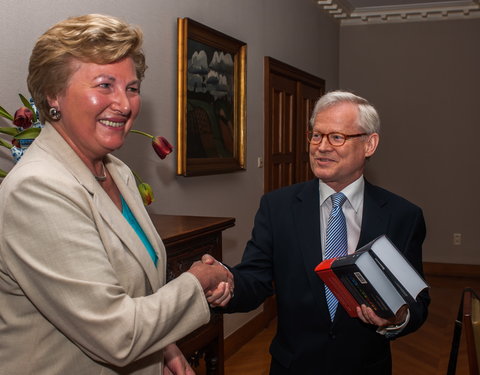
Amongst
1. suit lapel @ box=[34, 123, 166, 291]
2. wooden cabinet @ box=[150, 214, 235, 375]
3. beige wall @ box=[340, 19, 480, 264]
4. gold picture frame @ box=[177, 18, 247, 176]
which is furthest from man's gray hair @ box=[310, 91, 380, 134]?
beige wall @ box=[340, 19, 480, 264]

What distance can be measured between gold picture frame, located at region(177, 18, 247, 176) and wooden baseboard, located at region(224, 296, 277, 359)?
1384mm

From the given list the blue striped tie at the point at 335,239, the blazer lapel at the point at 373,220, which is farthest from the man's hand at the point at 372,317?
the blazer lapel at the point at 373,220

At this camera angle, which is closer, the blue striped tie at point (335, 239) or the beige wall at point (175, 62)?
the blue striped tie at point (335, 239)

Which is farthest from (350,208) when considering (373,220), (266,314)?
(266,314)

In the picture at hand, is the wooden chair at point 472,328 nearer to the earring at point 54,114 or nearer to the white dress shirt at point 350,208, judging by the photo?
the white dress shirt at point 350,208

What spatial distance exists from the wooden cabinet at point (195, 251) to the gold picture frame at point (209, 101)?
Result: 3.02 ft

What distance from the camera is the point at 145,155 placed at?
339 centimetres

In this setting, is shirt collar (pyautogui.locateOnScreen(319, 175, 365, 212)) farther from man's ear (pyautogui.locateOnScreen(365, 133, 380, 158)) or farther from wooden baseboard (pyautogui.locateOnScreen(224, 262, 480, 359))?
wooden baseboard (pyautogui.locateOnScreen(224, 262, 480, 359))

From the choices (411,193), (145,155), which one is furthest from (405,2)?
(145,155)

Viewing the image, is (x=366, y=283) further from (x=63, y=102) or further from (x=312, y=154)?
(x=63, y=102)

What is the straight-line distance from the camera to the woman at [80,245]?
1.20 metres

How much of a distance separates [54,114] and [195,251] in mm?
1409

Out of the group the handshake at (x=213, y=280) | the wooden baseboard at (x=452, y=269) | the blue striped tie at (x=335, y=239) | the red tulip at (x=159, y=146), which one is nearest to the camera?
the handshake at (x=213, y=280)

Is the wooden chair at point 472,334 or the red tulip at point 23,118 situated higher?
the red tulip at point 23,118
